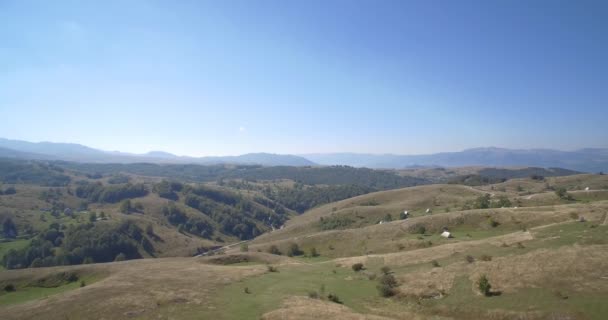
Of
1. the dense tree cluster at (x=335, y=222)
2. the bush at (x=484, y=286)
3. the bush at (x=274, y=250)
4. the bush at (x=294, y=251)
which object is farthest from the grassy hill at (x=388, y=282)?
the dense tree cluster at (x=335, y=222)

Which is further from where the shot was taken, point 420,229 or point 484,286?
point 420,229

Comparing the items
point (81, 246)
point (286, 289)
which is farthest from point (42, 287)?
point (81, 246)

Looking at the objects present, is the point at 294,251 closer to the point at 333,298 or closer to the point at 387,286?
the point at 333,298

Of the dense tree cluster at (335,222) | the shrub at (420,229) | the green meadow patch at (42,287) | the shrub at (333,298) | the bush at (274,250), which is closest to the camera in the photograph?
the shrub at (333,298)

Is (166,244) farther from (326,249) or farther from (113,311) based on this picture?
(113,311)

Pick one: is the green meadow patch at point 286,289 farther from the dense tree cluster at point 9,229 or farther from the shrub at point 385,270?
the dense tree cluster at point 9,229

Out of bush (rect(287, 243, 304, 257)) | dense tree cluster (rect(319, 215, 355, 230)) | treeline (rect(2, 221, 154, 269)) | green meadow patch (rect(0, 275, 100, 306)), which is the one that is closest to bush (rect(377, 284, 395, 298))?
green meadow patch (rect(0, 275, 100, 306))

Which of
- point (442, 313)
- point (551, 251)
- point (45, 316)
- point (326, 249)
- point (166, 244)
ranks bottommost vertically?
point (166, 244)

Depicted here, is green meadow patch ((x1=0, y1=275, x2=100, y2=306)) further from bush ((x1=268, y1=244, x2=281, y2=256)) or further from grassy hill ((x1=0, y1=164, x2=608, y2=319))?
bush ((x1=268, y1=244, x2=281, y2=256))

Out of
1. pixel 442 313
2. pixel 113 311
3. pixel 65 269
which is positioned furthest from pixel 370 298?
pixel 65 269
